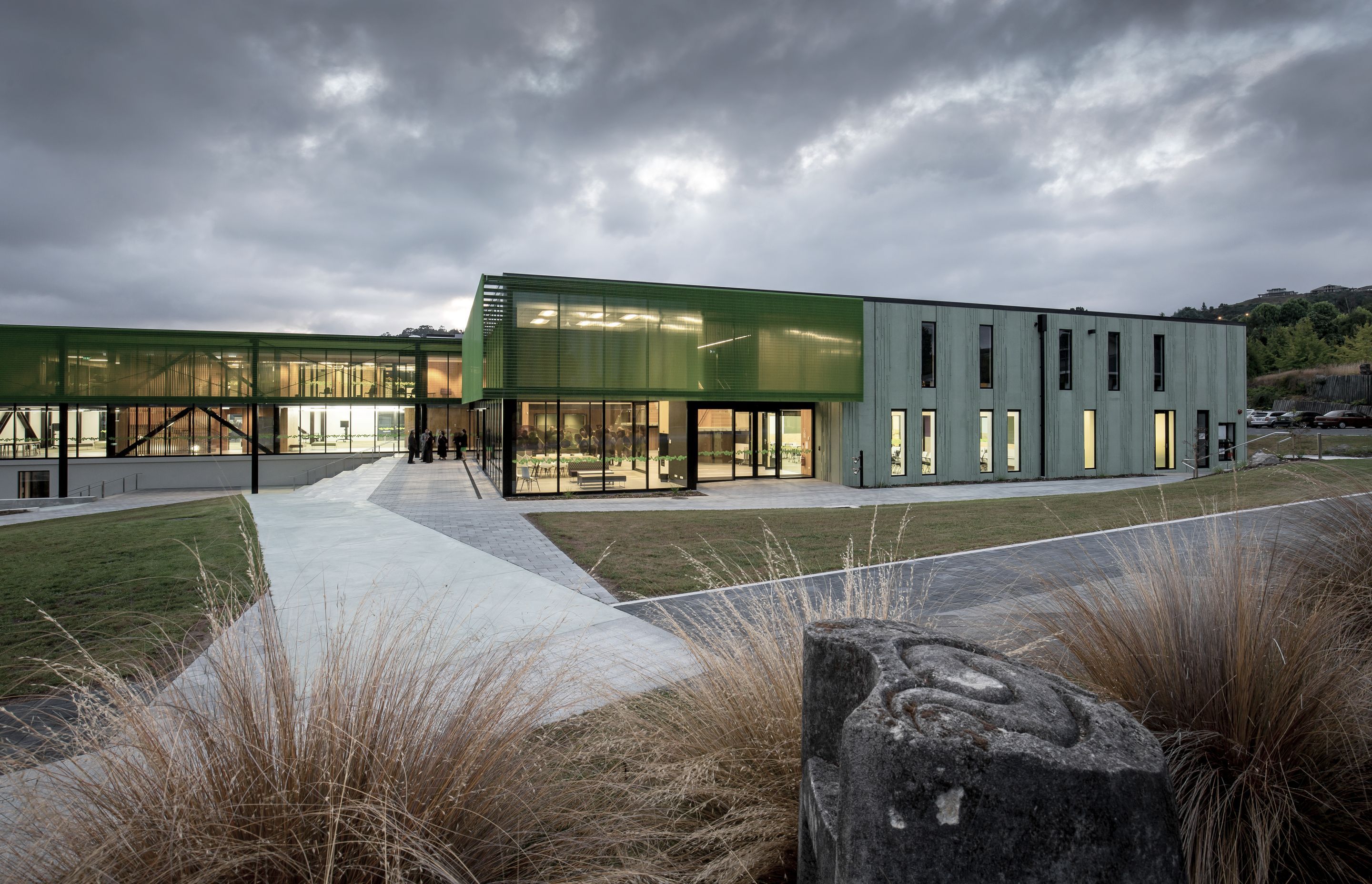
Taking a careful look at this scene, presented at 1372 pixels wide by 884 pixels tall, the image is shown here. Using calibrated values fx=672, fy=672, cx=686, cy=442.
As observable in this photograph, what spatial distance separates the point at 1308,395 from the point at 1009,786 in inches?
3214

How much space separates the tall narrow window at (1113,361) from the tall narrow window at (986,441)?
Result: 5.43 m

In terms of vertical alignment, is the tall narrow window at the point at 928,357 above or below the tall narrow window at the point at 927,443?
above

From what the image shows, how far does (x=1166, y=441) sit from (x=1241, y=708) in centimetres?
3017

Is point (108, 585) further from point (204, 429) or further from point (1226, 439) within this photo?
point (1226, 439)

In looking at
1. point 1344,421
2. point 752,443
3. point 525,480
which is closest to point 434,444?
point 525,480

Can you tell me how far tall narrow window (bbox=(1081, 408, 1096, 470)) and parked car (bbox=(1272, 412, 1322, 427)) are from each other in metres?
31.7

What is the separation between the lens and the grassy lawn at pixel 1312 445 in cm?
2373

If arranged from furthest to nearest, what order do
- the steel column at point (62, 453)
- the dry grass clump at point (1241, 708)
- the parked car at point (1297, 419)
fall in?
the parked car at point (1297, 419)
the steel column at point (62, 453)
the dry grass clump at point (1241, 708)

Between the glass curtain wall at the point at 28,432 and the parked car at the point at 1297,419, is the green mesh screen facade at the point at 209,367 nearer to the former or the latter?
the glass curtain wall at the point at 28,432

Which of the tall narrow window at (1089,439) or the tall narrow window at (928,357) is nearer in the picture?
the tall narrow window at (928,357)

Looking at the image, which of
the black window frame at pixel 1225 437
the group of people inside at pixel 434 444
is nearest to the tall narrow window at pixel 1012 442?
the black window frame at pixel 1225 437

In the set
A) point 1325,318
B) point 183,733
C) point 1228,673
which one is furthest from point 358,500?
point 1325,318

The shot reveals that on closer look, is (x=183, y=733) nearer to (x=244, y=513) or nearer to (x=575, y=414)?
(x=244, y=513)

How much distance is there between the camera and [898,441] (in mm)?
23891
